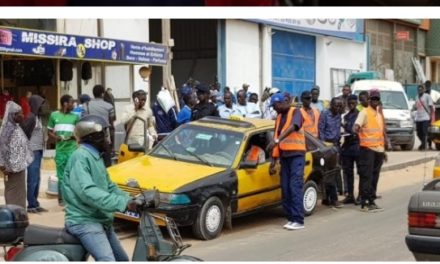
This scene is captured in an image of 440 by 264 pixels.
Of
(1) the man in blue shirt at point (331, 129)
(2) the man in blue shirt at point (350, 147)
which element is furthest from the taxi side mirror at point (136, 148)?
(2) the man in blue shirt at point (350, 147)

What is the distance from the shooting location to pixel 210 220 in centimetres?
805

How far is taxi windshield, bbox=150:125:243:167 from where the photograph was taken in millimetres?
8633

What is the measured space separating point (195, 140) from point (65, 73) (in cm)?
635

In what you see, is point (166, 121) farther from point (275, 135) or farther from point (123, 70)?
point (123, 70)

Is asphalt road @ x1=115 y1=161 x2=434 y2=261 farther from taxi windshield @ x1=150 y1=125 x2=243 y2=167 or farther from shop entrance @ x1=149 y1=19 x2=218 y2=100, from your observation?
shop entrance @ x1=149 y1=19 x2=218 y2=100

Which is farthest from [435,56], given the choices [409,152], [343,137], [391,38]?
[343,137]

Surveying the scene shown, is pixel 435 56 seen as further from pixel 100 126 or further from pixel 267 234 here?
pixel 100 126

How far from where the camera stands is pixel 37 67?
14500 millimetres

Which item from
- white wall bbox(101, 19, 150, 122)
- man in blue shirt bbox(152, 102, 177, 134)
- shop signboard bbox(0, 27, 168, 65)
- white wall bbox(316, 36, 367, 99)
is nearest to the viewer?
man in blue shirt bbox(152, 102, 177, 134)

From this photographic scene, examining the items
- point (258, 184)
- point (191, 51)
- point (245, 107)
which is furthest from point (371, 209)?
point (191, 51)

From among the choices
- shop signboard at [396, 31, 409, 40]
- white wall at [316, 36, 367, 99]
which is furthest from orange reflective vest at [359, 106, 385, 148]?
shop signboard at [396, 31, 409, 40]

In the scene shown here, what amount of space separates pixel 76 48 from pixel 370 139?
647 centimetres

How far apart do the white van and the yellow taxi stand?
9316 mm

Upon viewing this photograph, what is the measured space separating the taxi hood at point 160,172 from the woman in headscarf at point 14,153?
3.55 feet
